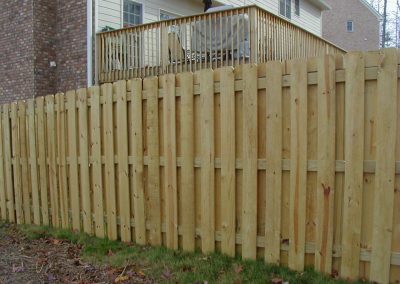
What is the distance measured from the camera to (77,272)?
4.34 metres

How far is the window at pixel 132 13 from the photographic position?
42.1 ft

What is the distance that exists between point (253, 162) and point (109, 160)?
1913 millimetres

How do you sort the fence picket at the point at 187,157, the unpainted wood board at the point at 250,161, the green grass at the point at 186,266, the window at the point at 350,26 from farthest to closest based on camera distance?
the window at the point at 350,26 → the fence picket at the point at 187,157 → the unpainted wood board at the point at 250,161 → the green grass at the point at 186,266

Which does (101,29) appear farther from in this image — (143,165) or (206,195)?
(206,195)

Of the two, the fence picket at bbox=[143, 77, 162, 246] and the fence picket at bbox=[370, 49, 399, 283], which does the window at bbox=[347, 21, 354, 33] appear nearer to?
the fence picket at bbox=[143, 77, 162, 246]

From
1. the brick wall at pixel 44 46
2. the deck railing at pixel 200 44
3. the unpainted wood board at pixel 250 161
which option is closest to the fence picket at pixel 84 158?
the unpainted wood board at pixel 250 161

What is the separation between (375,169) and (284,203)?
82 cm

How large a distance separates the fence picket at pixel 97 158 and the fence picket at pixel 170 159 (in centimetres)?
107

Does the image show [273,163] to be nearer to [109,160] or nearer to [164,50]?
[109,160]

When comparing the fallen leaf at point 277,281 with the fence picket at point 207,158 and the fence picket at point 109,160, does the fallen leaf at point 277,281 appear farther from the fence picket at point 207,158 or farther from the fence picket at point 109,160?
the fence picket at point 109,160

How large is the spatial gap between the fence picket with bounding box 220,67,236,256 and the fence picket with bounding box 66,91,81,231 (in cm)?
225

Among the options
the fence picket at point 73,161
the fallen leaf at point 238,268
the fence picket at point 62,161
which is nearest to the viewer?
the fallen leaf at point 238,268

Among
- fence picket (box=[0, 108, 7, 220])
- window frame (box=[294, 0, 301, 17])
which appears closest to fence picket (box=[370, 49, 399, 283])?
fence picket (box=[0, 108, 7, 220])

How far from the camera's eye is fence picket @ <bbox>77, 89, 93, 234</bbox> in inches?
216
